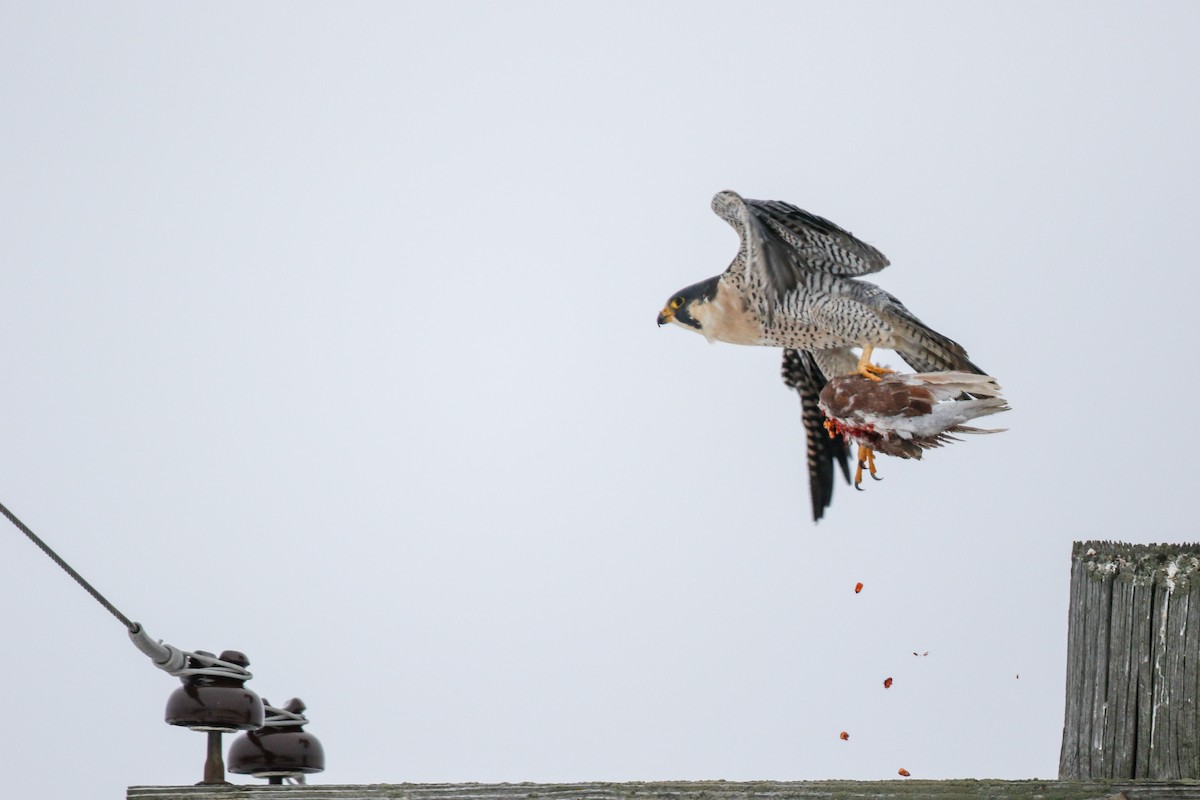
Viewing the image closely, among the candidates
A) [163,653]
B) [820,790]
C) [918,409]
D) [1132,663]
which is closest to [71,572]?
[163,653]

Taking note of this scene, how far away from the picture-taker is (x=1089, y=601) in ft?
5.78

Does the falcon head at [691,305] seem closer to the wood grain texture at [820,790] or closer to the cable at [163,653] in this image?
the cable at [163,653]

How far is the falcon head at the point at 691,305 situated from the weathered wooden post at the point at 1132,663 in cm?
263

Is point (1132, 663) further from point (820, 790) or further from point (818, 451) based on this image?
point (818, 451)

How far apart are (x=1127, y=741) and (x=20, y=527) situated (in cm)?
161

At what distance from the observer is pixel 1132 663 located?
1.70 metres

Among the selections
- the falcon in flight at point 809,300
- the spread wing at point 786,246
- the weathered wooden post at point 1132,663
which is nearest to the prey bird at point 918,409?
the falcon in flight at point 809,300

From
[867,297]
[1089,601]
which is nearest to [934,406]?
[867,297]

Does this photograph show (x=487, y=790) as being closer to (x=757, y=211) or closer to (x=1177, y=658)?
(x=1177, y=658)

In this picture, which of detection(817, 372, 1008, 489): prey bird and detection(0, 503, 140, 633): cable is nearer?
detection(0, 503, 140, 633): cable

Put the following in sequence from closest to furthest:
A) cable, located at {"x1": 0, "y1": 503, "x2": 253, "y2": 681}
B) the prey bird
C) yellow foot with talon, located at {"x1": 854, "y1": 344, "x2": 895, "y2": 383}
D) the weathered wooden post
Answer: the weathered wooden post
cable, located at {"x1": 0, "y1": 503, "x2": 253, "y2": 681}
the prey bird
yellow foot with talon, located at {"x1": 854, "y1": 344, "x2": 895, "y2": 383}

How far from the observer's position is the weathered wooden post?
1.64 m

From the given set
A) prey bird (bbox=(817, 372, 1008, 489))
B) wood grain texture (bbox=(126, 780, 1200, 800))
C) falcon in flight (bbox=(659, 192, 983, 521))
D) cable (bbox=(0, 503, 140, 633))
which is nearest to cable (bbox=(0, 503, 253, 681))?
cable (bbox=(0, 503, 140, 633))

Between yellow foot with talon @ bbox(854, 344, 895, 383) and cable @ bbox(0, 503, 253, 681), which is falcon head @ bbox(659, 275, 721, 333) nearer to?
yellow foot with talon @ bbox(854, 344, 895, 383)
